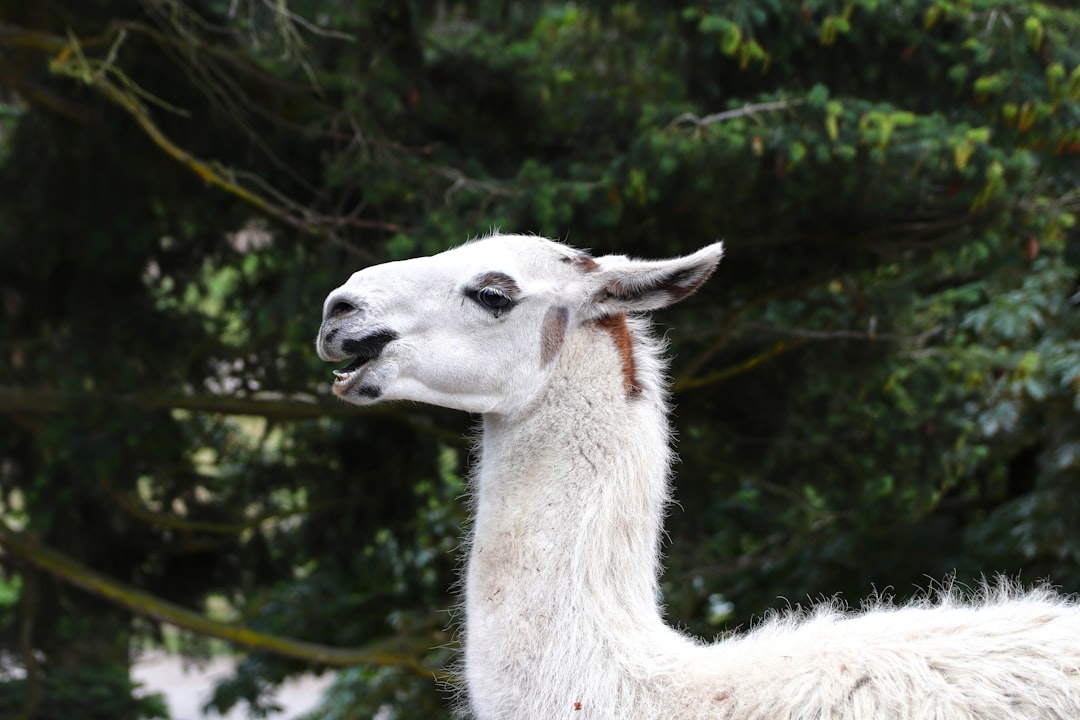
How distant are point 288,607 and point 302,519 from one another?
0.72 meters

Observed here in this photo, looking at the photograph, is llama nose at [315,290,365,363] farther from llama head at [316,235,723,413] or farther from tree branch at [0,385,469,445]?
tree branch at [0,385,469,445]

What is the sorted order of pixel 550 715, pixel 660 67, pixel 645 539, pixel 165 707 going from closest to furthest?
pixel 550 715 < pixel 645 539 < pixel 660 67 < pixel 165 707

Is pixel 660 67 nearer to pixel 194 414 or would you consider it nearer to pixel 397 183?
pixel 397 183

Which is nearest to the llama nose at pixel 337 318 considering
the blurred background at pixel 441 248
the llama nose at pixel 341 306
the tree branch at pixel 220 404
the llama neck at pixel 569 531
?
the llama nose at pixel 341 306

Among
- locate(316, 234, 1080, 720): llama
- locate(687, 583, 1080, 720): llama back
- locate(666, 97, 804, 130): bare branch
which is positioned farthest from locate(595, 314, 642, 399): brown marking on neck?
locate(666, 97, 804, 130): bare branch

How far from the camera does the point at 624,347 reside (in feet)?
10.6

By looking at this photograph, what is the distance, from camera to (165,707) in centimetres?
763

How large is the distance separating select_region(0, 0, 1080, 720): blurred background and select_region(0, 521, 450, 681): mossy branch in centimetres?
3

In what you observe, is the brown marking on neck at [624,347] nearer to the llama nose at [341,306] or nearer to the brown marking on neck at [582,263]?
the brown marking on neck at [582,263]

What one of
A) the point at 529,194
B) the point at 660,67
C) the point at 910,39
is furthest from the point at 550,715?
the point at 660,67

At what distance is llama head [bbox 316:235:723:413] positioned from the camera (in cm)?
306

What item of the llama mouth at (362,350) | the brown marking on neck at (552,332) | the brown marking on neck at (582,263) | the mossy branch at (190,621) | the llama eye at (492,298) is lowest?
the mossy branch at (190,621)

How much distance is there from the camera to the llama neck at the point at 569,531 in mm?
Answer: 2850

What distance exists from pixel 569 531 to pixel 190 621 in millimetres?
A: 4793
